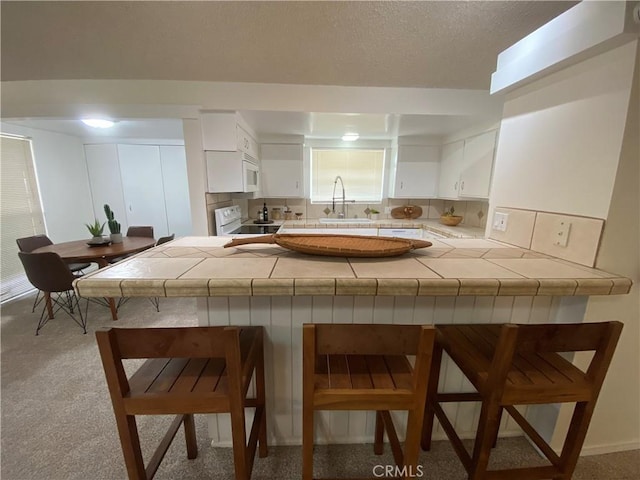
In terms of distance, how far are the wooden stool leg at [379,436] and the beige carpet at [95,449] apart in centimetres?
4

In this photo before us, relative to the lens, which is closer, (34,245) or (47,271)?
(47,271)

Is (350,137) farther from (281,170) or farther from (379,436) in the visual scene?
(379,436)

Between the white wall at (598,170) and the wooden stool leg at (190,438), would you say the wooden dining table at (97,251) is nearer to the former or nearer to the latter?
the wooden stool leg at (190,438)

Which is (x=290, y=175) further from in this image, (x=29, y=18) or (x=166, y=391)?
(x=166, y=391)

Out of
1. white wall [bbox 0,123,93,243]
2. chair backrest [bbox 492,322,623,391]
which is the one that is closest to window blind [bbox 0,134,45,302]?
white wall [bbox 0,123,93,243]

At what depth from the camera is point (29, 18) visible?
147 cm

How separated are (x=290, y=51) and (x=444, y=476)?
2744 mm

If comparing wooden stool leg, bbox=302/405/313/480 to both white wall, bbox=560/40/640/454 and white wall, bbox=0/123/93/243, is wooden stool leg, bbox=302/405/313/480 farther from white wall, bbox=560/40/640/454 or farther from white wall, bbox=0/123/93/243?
white wall, bbox=0/123/93/243

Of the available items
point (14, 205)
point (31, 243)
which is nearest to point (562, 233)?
point (31, 243)

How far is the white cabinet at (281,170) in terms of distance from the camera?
146 inches

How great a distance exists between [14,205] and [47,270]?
6.35 ft

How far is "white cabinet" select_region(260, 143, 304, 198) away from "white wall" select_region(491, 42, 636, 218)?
271 centimetres

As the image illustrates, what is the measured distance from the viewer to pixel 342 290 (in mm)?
848

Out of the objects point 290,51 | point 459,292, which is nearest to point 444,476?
point 459,292
